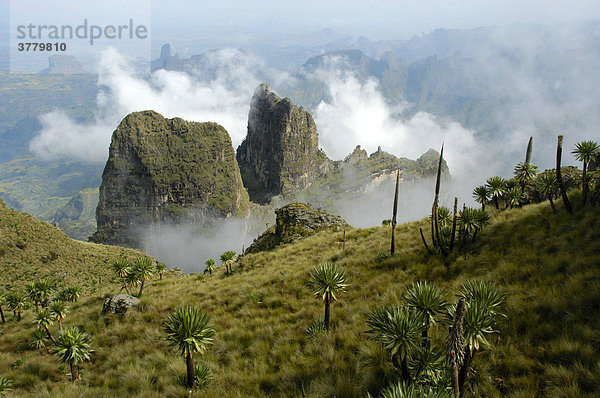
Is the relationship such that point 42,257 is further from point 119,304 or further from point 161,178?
point 161,178

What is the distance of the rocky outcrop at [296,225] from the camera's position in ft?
153

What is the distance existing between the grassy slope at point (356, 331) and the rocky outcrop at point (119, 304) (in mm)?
941

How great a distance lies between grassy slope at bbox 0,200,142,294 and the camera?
2058 inches

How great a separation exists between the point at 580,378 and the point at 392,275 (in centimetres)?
1096

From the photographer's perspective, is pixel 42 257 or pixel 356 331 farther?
pixel 42 257

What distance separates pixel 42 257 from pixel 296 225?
52.4 metres

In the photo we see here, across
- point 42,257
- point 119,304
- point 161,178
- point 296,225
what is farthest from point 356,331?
point 161,178

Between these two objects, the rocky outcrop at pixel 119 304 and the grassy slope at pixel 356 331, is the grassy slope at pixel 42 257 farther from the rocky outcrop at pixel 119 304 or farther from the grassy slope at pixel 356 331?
the grassy slope at pixel 356 331

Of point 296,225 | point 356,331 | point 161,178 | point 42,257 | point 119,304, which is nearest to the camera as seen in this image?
point 356,331

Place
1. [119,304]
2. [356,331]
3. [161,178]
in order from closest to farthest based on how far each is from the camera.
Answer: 1. [356,331]
2. [119,304]
3. [161,178]

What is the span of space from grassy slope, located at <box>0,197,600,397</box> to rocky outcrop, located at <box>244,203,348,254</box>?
2152 centimetres

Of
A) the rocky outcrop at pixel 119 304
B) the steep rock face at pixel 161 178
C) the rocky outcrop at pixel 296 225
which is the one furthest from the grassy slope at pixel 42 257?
the steep rock face at pixel 161 178

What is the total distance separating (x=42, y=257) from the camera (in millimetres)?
58281

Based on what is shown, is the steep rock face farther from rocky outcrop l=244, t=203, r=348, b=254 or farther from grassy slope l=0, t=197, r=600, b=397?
grassy slope l=0, t=197, r=600, b=397
